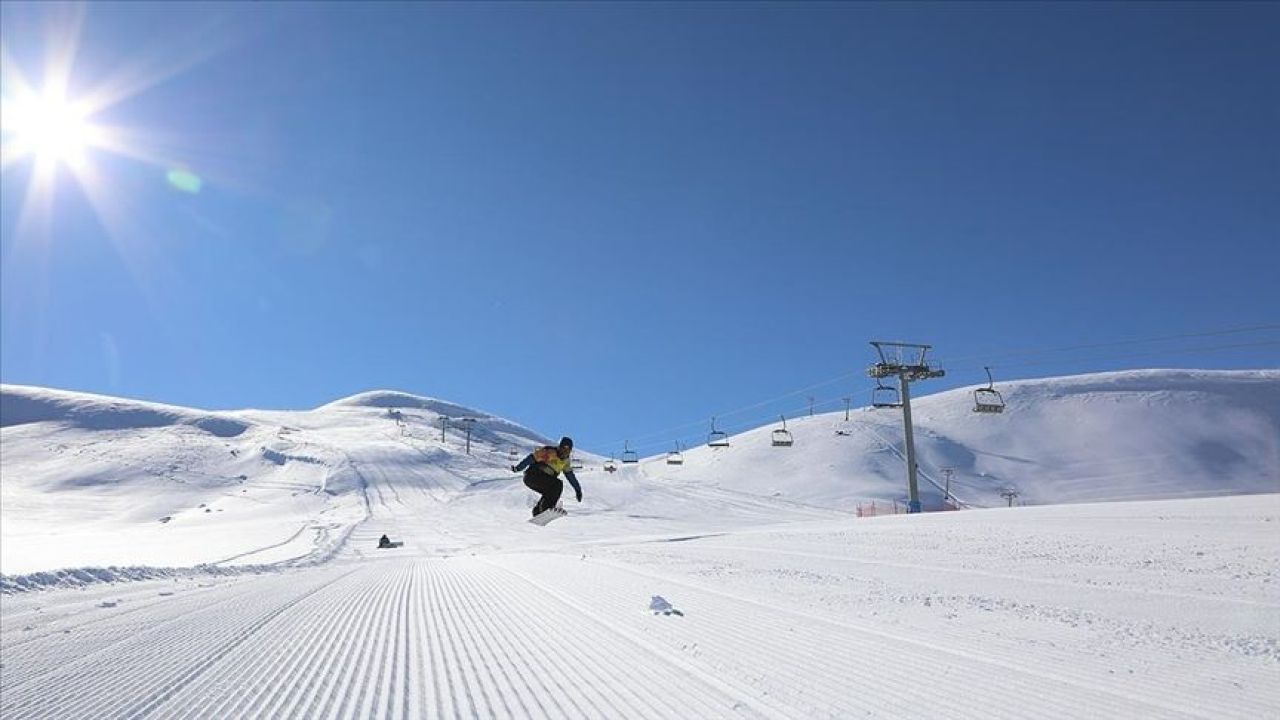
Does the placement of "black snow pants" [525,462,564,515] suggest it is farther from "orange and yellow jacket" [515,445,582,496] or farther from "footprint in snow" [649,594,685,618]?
"footprint in snow" [649,594,685,618]

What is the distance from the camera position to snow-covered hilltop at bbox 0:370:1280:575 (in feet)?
176

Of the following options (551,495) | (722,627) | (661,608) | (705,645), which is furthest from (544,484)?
(705,645)

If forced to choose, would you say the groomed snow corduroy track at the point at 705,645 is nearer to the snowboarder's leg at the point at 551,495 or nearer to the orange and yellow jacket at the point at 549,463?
the snowboarder's leg at the point at 551,495

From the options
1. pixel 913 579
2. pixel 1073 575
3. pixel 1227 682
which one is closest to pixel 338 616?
pixel 913 579

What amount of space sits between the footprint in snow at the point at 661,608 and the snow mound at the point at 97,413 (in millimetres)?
144173

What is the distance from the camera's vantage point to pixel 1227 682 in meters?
5.45

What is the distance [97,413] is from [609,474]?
111 metres

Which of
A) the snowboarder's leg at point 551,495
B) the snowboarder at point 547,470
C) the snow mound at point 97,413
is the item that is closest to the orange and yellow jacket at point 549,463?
the snowboarder at point 547,470

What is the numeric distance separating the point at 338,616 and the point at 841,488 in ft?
238

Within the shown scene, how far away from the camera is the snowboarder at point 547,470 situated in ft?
38.7

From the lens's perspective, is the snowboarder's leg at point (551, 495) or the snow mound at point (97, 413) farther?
the snow mound at point (97, 413)

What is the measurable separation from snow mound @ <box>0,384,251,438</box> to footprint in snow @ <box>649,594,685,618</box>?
144m

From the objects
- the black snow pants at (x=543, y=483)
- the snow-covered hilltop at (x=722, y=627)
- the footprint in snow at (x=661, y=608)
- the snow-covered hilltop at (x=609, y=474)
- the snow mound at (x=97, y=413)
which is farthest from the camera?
the snow mound at (x=97, y=413)

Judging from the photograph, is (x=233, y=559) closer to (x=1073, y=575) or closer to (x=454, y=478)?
(x=1073, y=575)
